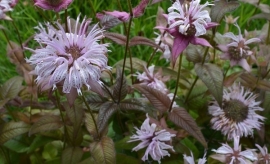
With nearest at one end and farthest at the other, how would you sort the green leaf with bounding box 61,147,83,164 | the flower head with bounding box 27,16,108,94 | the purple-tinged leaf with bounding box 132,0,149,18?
the flower head with bounding box 27,16,108,94
the purple-tinged leaf with bounding box 132,0,149,18
the green leaf with bounding box 61,147,83,164

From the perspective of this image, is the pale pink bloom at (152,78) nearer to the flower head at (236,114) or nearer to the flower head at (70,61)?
the flower head at (236,114)

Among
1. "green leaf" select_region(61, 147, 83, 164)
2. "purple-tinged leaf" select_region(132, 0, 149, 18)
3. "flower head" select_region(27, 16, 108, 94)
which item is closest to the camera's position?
"flower head" select_region(27, 16, 108, 94)

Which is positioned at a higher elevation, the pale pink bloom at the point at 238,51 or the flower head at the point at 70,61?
the flower head at the point at 70,61

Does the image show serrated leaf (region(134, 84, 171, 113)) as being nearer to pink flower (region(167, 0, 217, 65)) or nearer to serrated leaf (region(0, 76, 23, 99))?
pink flower (region(167, 0, 217, 65))

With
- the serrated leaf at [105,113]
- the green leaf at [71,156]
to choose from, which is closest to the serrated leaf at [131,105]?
the serrated leaf at [105,113]

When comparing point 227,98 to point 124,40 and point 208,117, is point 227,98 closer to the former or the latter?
point 208,117

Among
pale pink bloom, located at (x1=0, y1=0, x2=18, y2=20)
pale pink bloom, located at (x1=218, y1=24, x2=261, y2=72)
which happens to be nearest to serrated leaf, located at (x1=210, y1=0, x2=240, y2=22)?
pale pink bloom, located at (x1=218, y1=24, x2=261, y2=72)

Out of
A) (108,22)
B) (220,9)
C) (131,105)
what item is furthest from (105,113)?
(220,9)
